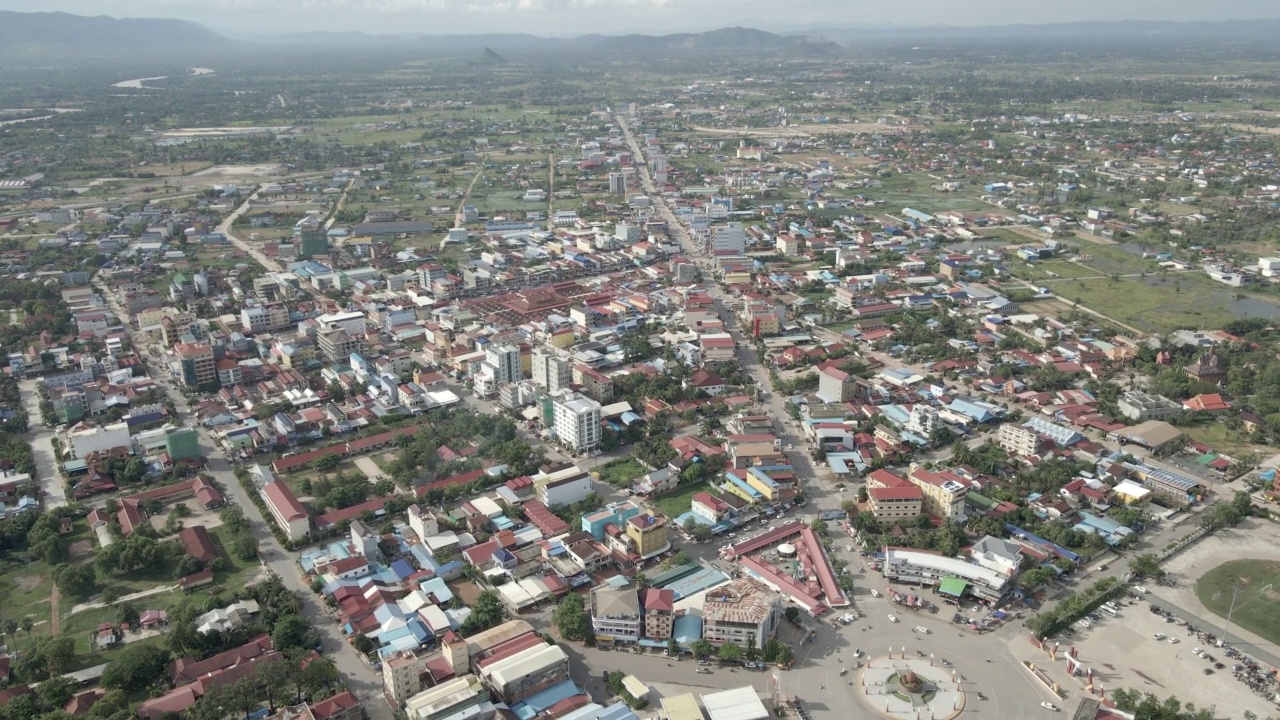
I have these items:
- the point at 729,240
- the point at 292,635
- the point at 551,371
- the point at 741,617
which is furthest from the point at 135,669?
the point at 729,240

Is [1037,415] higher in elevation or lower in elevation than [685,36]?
lower

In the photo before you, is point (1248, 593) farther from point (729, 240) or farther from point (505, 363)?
point (729, 240)

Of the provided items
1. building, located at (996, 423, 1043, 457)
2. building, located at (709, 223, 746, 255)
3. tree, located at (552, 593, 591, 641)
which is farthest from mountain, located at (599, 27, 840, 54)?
tree, located at (552, 593, 591, 641)

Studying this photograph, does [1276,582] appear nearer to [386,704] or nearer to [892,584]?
[892,584]

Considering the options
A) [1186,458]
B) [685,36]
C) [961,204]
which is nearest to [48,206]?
[961,204]

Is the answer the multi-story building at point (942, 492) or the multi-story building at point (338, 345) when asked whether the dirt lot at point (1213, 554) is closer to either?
the multi-story building at point (942, 492)

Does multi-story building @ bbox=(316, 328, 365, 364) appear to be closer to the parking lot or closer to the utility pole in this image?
the parking lot
